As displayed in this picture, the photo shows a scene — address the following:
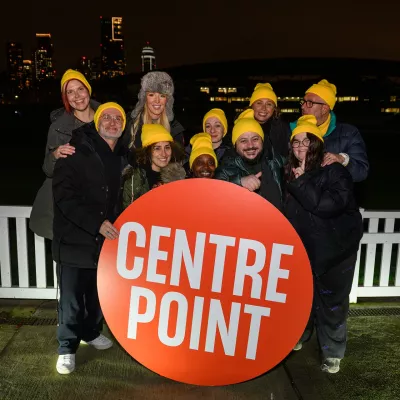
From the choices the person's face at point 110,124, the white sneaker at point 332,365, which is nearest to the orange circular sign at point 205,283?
the person's face at point 110,124

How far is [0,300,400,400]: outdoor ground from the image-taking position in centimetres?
321

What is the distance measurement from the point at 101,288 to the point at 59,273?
0.50m

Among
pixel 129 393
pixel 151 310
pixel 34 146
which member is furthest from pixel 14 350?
pixel 34 146

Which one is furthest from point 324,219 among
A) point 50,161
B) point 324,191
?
point 50,161

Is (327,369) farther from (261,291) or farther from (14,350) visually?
(14,350)

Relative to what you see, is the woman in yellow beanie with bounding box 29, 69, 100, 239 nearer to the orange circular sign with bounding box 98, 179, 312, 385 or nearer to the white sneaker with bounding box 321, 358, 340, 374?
the orange circular sign with bounding box 98, 179, 312, 385

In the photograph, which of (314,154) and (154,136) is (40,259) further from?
(314,154)

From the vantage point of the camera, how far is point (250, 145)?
321 centimetres

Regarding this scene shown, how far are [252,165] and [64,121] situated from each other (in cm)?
150

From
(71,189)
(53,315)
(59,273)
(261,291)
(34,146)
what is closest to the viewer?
(261,291)

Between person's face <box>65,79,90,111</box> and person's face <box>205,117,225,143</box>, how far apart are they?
1095 millimetres

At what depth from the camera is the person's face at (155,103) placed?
384cm

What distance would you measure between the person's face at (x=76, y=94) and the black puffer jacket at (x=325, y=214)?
168cm

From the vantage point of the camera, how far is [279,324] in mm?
2879
